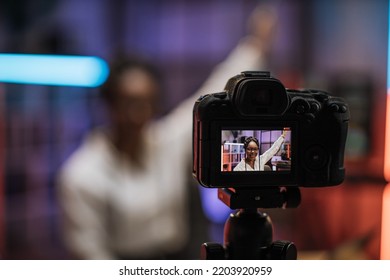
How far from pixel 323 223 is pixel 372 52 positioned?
32.6 inches

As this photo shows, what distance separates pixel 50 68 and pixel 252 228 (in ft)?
4.06

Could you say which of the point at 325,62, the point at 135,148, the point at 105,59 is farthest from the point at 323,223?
the point at 105,59

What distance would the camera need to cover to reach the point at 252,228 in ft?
2.67

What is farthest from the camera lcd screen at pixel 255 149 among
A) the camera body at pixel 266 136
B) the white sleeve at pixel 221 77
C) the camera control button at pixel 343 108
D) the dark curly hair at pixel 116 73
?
the white sleeve at pixel 221 77

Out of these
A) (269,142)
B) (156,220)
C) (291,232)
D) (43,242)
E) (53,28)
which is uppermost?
(53,28)

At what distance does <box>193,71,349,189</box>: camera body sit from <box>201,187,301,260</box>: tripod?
0.02 metres

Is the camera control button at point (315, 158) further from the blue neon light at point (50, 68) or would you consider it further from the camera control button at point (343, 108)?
the blue neon light at point (50, 68)

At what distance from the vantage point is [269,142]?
2.56ft

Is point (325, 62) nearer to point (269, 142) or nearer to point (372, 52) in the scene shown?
point (372, 52)

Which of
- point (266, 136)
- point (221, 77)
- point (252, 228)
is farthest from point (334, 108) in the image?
point (221, 77)

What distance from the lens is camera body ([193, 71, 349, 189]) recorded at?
2.51 feet

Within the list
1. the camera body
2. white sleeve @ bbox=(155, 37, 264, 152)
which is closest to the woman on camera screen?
the camera body

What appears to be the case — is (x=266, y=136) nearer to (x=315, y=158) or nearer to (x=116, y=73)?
(x=315, y=158)
